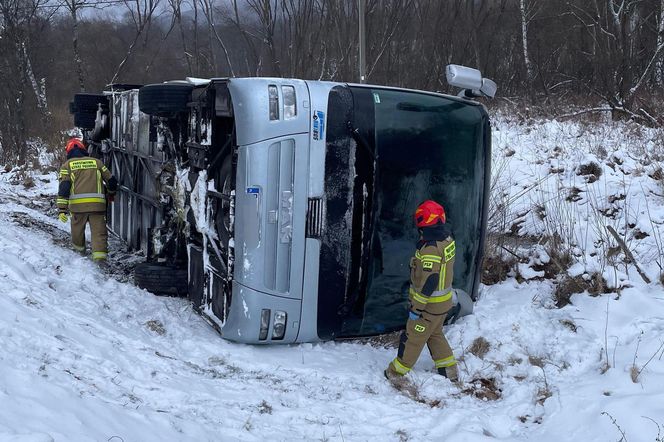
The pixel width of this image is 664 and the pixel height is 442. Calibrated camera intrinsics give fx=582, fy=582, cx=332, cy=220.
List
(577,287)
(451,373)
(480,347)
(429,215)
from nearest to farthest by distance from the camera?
(429,215)
(451,373)
(480,347)
(577,287)

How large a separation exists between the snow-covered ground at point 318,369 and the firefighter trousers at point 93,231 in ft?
1.72

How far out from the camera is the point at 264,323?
419 cm

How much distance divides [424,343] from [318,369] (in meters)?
0.79

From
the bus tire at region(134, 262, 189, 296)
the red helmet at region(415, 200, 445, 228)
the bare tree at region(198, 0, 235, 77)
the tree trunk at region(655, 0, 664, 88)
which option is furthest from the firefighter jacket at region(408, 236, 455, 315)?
the bare tree at region(198, 0, 235, 77)

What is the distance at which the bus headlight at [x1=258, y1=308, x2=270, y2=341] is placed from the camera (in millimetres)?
4160

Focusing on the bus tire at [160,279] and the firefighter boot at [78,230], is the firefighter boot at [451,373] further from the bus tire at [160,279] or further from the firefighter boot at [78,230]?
the firefighter boot at [78,230]

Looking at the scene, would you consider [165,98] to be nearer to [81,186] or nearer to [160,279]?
[160,279]

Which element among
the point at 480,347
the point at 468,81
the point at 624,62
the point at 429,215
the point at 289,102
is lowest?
the point at 480,347

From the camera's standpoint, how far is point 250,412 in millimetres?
3459

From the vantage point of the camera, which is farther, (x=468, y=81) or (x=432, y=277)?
(x=468, y=81)

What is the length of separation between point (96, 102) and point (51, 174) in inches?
245

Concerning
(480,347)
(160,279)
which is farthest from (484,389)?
(160,279)

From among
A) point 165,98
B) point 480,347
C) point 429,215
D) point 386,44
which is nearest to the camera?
point 429,215

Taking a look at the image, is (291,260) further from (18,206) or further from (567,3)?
(567,3)
